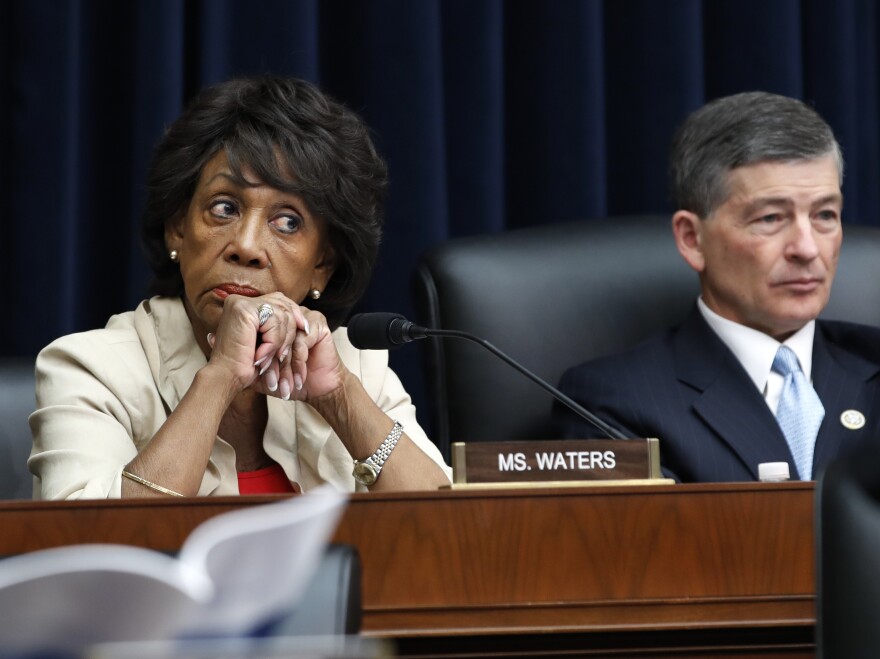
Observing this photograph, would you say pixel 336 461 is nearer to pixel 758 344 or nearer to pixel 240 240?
pixel 240 240

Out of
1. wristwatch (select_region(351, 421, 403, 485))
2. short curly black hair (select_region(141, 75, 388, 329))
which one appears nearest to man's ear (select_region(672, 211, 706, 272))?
short curly black hair (select_region(141, 75, 388, 329))

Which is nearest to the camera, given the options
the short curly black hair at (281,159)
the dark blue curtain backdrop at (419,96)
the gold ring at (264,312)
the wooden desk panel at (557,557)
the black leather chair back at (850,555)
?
the black leather chair back at (850,555)

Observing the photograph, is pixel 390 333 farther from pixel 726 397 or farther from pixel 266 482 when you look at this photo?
pixel 726 397

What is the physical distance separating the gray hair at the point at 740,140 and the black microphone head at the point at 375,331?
73 cm

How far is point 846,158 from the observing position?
2.67m

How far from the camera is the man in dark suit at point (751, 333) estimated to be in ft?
6.61

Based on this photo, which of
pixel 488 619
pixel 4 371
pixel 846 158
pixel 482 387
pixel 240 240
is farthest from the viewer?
pixel 846 158

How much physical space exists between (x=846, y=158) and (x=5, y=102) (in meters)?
1.59

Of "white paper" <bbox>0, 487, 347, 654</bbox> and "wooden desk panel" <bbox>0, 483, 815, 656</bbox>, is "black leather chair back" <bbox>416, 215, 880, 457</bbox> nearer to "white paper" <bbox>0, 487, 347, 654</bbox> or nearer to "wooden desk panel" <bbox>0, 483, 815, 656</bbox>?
"wooden desk panel" <bbox>0, 483, 815, 656</bbox>

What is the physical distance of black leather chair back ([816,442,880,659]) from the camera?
0.69 meters

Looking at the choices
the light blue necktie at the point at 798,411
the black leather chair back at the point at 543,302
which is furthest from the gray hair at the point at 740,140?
the light blue necktie at the point at 798,411

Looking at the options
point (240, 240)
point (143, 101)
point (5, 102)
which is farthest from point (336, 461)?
point (5, 102)

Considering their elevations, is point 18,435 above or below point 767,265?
below

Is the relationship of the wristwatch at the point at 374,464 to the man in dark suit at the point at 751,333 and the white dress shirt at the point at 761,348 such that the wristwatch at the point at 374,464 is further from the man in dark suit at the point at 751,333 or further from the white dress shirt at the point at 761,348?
the white dress shirt at the point at 761,348
